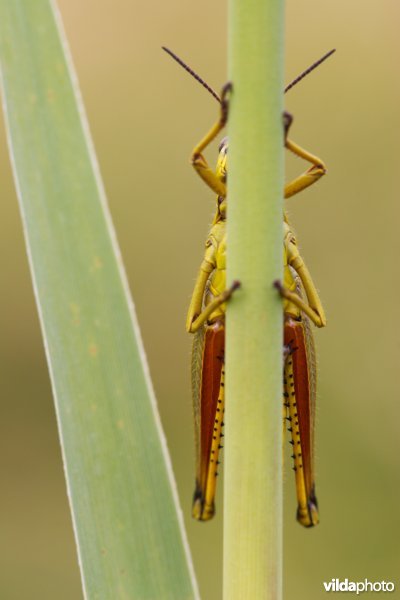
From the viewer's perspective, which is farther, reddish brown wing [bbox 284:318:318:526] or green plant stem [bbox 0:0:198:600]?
reddish brown wing [bbox 284:318:318:526]

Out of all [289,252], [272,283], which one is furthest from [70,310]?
[289,252]

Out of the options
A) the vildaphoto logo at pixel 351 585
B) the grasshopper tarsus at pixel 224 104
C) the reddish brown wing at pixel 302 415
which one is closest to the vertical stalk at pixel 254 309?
the grasshopper tarsus at pixel 224 104

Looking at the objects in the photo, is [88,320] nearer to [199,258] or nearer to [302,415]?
[302,415]

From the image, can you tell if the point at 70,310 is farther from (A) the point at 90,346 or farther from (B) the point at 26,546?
(B) the point at 26,546

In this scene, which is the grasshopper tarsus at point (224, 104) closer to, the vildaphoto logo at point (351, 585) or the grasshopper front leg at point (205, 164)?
the grasshopper front leg at point (205, 164)

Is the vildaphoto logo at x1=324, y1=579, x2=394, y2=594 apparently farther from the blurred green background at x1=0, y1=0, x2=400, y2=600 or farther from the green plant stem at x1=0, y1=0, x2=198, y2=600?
the green plant stem at x1=0, y1=0, x2=198, y2=600

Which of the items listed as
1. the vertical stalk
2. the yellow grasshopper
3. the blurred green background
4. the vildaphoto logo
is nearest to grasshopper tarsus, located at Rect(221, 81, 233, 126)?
the vertical stalk


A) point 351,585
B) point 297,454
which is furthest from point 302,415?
point 351,585
